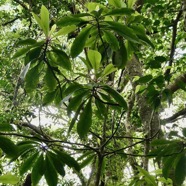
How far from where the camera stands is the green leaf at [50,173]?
1027mm

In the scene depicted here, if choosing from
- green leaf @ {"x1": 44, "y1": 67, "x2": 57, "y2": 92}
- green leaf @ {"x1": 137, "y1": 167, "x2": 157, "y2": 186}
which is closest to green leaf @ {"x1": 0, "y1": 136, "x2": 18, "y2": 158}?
green leaf @ {"x1": 44, "y1": 67, "x2": 57, "y2": 92}

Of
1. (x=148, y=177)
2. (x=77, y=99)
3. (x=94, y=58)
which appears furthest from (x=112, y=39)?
(x=148, y=177)

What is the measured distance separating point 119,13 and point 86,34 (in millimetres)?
123

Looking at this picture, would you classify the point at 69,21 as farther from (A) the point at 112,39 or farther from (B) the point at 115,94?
(B) the point at 115,94

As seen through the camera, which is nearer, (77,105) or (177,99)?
(77,105)

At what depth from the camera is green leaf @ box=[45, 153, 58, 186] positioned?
1.03m

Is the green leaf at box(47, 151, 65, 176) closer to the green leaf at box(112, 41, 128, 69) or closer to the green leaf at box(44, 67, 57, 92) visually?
the green leaf at box(44, 67, 57, 92)

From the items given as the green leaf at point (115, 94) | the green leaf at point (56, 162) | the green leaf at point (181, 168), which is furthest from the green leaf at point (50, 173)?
the green leaf at point (181, 168)

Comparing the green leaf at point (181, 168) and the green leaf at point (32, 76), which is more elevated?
the green leaf at point (32, 76)

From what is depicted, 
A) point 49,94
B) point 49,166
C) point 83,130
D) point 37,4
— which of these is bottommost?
point 49,166

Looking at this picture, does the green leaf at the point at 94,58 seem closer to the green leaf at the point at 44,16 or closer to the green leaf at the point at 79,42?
the green leaf at the point at 79,42

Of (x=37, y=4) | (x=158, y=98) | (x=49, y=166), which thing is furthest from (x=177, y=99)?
(x=49, y=166)

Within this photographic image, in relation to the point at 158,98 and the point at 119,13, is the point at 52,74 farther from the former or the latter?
the point at 158,98

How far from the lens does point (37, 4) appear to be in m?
3.39
